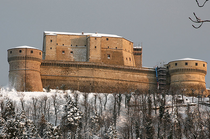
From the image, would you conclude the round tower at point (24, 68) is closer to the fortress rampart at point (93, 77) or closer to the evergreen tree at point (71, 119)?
the fortress rampart at point (93, 77)

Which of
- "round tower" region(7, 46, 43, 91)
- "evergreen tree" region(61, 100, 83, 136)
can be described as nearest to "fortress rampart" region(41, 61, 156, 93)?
"round tower" region(7, 46, 43, 91)

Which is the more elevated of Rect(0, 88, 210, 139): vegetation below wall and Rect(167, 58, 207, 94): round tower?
Rect(167, 58, 207, 94): round tower

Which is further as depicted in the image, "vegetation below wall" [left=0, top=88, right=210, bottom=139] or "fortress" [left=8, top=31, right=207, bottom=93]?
"fortress" [left=8, top=31, right=207, bottom=93]

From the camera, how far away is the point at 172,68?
175 feet

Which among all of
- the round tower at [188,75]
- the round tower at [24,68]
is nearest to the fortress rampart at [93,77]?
the round tower at [24,68]

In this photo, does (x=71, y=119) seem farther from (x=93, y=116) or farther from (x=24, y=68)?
(x=24, y=68)

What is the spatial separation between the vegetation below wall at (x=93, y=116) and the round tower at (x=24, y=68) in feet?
5.79

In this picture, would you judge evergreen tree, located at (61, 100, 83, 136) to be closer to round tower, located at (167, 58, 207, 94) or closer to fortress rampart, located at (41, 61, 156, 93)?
fortress rampart, located at (41, 61, 156, 93)

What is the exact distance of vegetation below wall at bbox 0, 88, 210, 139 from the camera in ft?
104

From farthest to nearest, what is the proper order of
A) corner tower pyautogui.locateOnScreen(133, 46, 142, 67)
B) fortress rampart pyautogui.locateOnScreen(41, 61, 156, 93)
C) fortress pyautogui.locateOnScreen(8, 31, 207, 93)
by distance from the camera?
corner tower pyautogui.locateOnScreen(133, 46, 142, 67) → fortress rampart pyautogui.locateOnScreen(41, 61, 156, 93) → fortress pyautogui.locateOnScreen(8, 31, 207, 93)

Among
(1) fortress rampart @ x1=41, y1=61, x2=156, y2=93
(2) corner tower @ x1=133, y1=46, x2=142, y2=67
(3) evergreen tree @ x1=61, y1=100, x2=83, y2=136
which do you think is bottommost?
(3) evergreen tree @ x1=61, y1=100, x2=83, y2=136

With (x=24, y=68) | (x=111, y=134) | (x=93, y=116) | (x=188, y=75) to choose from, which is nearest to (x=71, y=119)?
(x=111, y=134)

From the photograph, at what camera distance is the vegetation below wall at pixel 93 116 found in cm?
3164

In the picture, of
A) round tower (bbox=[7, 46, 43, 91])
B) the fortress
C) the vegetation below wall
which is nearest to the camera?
the vegetation below wall
